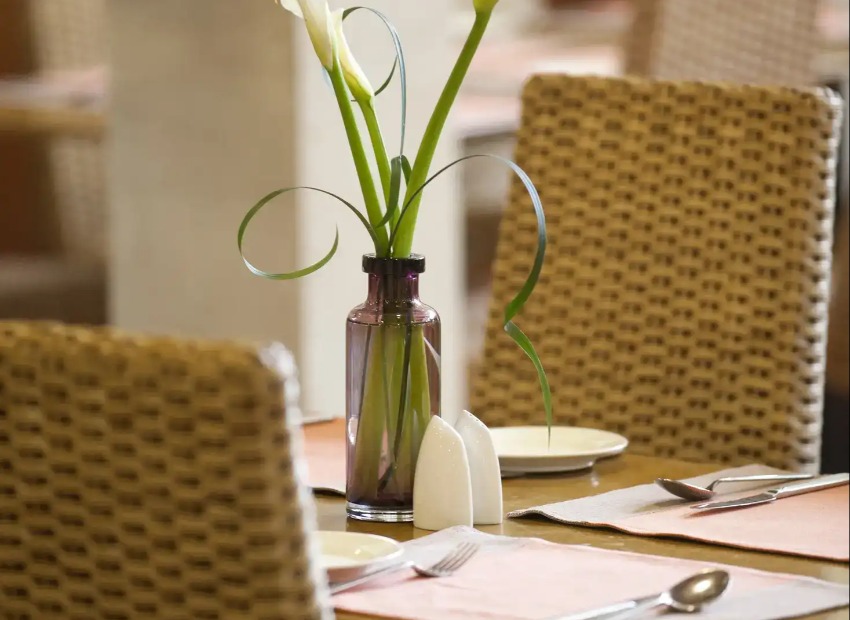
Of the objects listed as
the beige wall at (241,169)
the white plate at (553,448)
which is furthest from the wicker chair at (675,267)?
the beige wall at (241,169)

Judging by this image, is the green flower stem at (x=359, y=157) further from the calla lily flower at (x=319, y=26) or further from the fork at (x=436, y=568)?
the fork at (x=436, y=568)

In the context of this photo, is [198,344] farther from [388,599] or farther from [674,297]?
[674,297]

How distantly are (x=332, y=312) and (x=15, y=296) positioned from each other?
64 centimetres

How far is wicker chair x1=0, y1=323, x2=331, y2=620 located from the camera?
0.69 meters

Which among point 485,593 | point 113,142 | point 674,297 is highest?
point 113,142

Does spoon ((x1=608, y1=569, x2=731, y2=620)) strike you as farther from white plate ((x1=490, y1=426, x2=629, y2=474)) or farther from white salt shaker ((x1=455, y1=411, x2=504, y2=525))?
white plate ((x1=490, y1=426, x2=629, y2=474))

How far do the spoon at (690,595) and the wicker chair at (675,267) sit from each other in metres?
0.57

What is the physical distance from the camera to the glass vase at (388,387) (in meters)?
1.07

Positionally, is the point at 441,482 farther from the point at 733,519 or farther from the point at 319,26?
the point at 319,26

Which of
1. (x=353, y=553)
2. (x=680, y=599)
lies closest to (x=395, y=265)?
(x=353, y=553)

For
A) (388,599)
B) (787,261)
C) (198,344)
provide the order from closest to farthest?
1. (198,344)
2. (388,599)
3. (787,261)

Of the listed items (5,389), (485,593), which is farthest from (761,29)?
(5,389)

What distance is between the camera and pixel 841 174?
2.58 meters

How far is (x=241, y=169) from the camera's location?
2.36 metres
